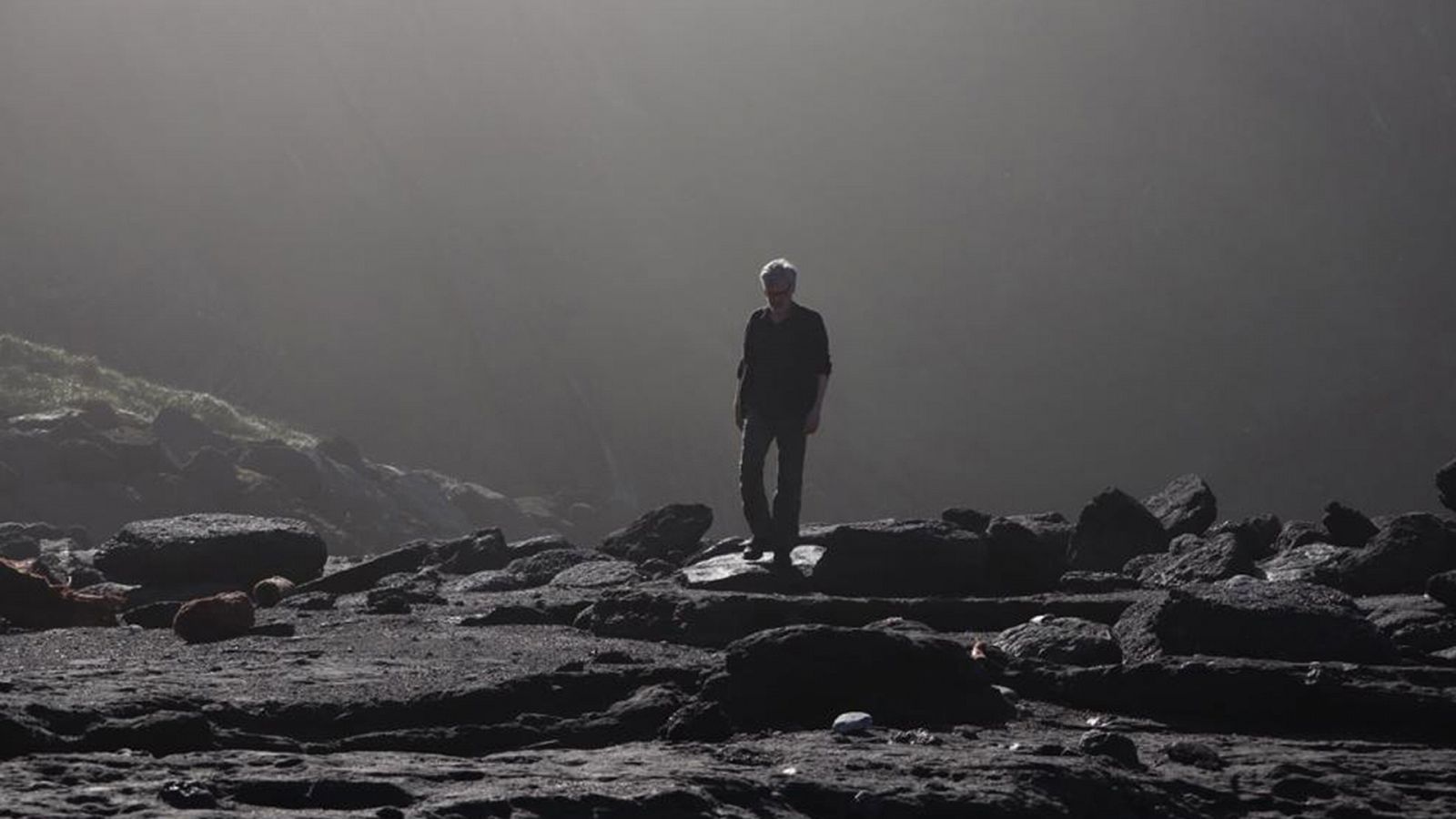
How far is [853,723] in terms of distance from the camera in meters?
5.82

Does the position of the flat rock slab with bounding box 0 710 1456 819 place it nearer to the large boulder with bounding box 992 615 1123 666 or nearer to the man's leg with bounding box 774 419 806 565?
the large boulder with bounding box 992 615 1123 666

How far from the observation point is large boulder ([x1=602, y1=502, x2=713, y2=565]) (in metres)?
13.0

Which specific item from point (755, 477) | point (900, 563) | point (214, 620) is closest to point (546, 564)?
point (755, 477)

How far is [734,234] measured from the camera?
2514 inches

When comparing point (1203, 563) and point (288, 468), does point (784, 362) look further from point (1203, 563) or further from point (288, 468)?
point (288, 468)

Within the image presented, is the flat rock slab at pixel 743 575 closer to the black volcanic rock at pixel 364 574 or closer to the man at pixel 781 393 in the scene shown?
the man at pixel 781 393

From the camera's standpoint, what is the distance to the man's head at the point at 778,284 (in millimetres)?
10211

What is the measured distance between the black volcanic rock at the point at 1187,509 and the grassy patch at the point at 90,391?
23691 millimetres

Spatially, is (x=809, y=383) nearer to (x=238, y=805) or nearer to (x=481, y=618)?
(x=481, y=618)

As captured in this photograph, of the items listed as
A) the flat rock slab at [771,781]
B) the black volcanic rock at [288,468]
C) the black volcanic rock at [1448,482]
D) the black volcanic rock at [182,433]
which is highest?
the black volcanic rock at [182,433]

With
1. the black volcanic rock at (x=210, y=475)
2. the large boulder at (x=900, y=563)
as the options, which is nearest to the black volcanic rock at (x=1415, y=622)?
the large boulder at (x=900, y=563)

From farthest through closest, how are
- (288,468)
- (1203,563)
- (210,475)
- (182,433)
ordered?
(182,433), (288,468), (210,475), (1203,563)

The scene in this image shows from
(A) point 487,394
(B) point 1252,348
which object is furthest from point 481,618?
(B) point 1252,348

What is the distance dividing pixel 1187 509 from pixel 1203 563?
2.94m
